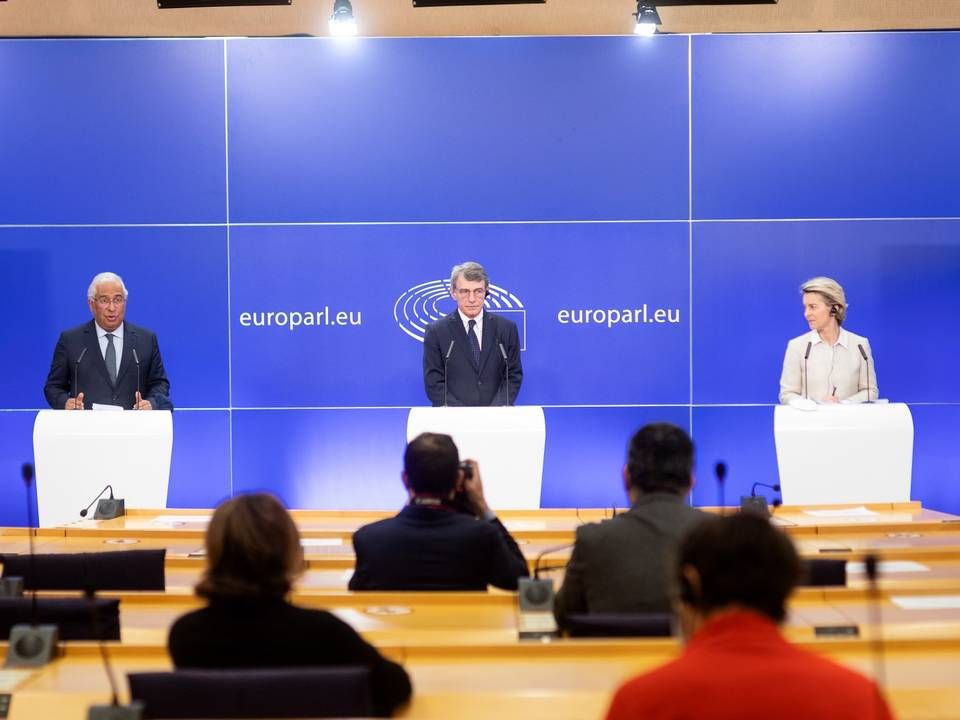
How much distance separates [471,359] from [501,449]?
1.31 metres

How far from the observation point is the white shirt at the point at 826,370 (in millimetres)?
6129

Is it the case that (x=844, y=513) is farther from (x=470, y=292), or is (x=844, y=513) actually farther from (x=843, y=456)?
(x=470, y=292)

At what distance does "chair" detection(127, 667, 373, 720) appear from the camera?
5.63 feet

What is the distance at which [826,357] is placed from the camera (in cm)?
618

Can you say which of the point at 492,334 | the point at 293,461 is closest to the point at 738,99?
the point at 492,334

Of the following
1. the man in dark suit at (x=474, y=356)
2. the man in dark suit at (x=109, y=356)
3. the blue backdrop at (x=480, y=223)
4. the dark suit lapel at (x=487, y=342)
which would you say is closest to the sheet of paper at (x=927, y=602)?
the man in dark suit at (x=474, y=356)

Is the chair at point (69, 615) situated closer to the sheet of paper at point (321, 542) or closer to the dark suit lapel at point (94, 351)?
the sheet of paper at point (321, 542)


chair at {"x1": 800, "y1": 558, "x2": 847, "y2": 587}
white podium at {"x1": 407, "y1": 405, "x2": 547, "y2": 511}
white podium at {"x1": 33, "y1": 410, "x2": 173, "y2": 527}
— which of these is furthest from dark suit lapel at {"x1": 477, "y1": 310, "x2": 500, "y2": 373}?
chair at {"x1": 800, "y1": 558, "x2": 847, "y2": 587}

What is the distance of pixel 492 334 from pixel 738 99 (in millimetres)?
2489

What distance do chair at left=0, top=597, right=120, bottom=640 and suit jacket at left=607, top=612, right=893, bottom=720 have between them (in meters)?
1.44

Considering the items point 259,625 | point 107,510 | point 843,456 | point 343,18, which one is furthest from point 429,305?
point 259,625

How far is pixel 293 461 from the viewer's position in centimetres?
742

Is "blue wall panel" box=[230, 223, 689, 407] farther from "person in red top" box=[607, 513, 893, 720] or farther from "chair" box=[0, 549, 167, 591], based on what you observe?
"person in red top" box=[607, 513, 893, 720]

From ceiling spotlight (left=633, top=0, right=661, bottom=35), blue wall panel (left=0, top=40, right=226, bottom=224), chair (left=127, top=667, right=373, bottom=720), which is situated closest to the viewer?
chair (left=127, top=667, right=373, bottom=720)
